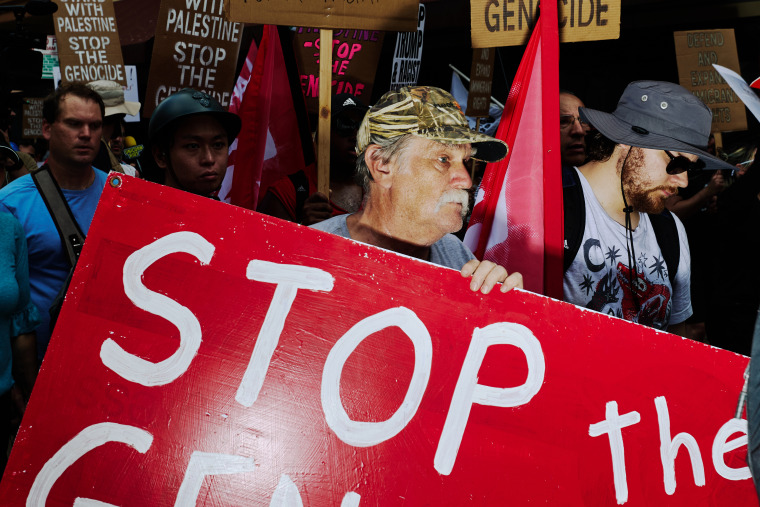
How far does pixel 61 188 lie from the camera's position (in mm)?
3248

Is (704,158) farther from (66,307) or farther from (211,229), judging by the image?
(66,307)

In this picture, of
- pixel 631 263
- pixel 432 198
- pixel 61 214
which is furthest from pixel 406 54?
pixel 432 198

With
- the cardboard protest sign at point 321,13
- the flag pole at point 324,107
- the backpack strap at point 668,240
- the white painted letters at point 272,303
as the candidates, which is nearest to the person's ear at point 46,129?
the cardboard protest sign at point 321,13

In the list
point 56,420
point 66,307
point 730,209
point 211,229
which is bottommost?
point 730,209

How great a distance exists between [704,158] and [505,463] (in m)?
1.50

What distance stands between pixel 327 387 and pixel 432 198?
69cm

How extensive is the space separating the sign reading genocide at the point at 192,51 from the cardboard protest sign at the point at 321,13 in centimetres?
136

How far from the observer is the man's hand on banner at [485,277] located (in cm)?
179

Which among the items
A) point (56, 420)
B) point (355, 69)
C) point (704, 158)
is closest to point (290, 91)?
point (355, 69)

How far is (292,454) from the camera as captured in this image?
5.34ft

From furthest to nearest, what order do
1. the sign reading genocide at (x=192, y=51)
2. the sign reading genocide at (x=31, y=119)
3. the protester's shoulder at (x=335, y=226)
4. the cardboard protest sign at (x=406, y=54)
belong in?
1. the sign reading genocide at (x=31, y=119)
2. the cardboard protest sign at (x=406, y=54)
3. the sign reading genocide at (x=192, y=51)
4. the protester's shoulder at (x=335, y=226)

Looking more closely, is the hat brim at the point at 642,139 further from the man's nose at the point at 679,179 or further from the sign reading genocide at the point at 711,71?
the sign reading genocide at the point at 711,71

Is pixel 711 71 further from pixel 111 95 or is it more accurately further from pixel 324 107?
pixel 111 95

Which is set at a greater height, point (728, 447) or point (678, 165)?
point (678, 165)
